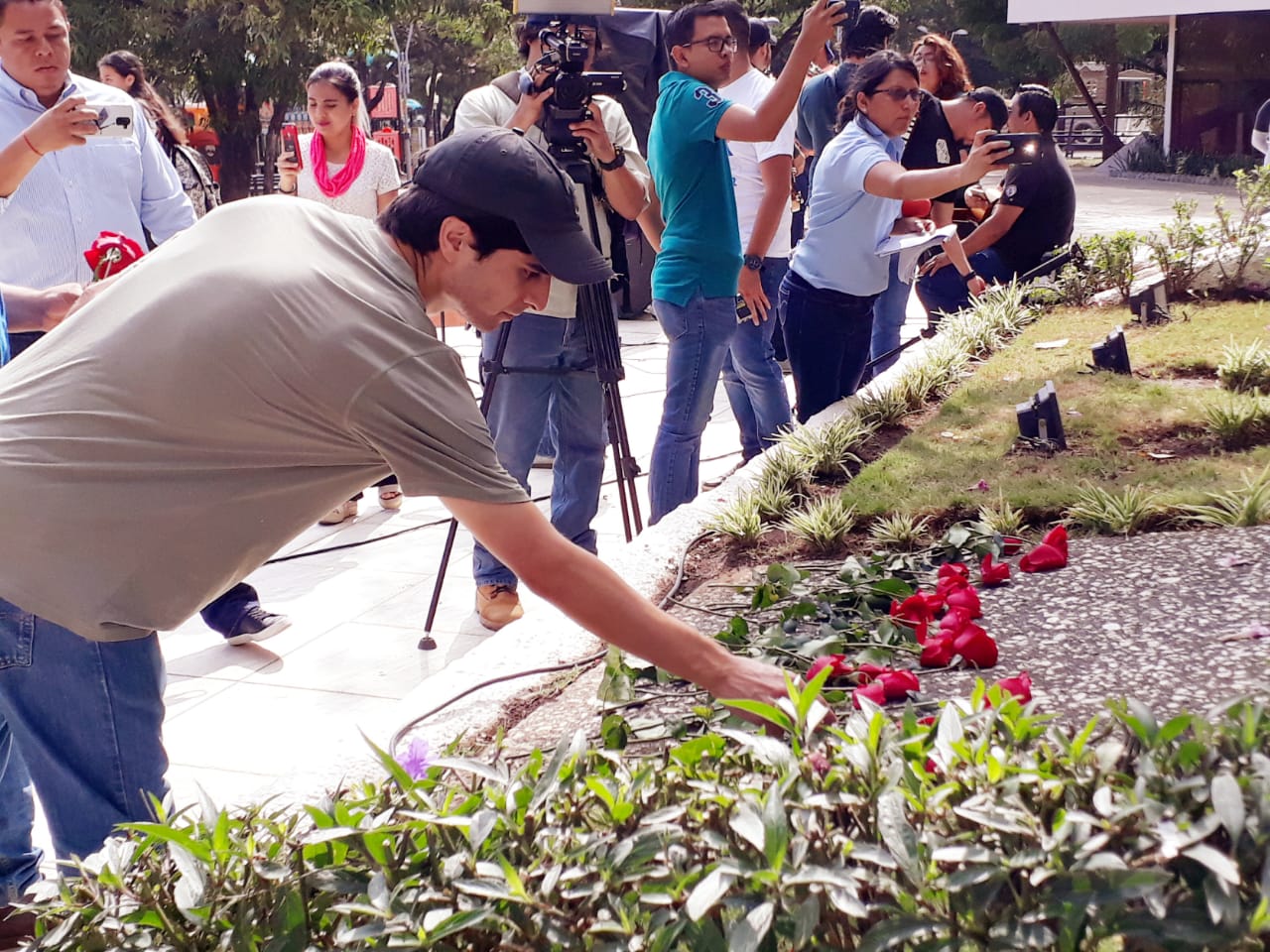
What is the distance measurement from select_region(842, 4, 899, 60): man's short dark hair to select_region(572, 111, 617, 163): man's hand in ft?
9.47

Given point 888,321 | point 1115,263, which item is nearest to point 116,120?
point 888,321

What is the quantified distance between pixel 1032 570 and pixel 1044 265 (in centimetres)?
522

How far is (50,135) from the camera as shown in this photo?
3.79 m

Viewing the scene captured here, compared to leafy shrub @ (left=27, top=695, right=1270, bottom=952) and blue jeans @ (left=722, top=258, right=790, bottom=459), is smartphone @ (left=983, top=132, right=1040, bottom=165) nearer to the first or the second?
blue jeans @ (left=722, top=258, right=790, bottom=459)

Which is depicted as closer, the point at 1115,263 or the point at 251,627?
the point at 251,627

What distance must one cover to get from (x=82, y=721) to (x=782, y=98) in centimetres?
335

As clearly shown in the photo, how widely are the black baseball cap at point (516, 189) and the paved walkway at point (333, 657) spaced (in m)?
1.24

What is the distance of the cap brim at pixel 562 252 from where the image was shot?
2295mm

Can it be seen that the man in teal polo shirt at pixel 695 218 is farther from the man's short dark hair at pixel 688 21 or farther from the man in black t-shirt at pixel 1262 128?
the man in black t-shirt at pixel 1262 128

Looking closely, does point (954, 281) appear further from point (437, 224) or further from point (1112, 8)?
point (1112, 8)

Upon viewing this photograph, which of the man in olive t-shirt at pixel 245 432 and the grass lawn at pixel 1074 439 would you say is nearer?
the man in olive t-shirt at pixel 245 432

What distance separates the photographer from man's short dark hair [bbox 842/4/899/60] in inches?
279

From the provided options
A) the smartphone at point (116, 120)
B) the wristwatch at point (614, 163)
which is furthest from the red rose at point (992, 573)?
the smartphone at point (116, 120)

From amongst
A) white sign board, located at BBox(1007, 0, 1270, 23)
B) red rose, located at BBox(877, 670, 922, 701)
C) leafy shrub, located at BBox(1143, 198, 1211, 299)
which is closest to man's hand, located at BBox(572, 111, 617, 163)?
red rose, located at BBox(877, 670, 922, 701)
